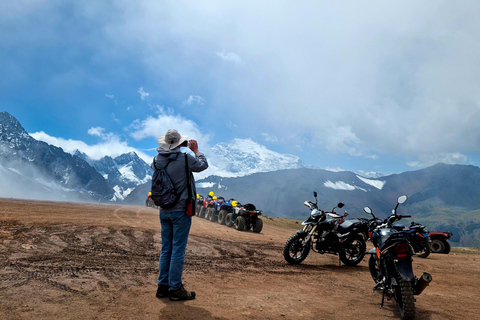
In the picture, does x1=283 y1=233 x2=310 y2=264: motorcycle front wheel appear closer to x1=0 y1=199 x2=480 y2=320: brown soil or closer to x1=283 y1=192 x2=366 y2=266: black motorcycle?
x1=283 y1=192 x2=366 y2=266: black motorcycle

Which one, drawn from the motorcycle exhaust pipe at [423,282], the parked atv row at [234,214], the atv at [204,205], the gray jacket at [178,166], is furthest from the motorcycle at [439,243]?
→ the atv at [204,205]

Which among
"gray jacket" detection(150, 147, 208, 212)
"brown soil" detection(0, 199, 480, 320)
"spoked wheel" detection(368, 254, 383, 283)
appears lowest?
"brown soil" detection(0, 199, 480, 320)

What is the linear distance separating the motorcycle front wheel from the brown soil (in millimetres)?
211

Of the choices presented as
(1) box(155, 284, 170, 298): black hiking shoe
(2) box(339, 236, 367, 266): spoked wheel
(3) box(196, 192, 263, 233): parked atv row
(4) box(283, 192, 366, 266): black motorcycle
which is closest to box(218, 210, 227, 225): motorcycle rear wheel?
(3) box(196, 192, 263, 233): parked atv row

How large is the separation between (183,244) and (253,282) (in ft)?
6.85

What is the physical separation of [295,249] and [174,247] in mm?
4641

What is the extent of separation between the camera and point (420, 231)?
10289mm

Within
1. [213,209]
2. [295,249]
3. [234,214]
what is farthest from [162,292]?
[213,209]

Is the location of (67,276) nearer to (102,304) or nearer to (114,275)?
(114,275)

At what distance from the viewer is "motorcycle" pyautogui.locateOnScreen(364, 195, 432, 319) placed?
412cm

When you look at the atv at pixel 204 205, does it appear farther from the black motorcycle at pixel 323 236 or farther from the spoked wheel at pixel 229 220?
the black motorcycle at pixel 323 236

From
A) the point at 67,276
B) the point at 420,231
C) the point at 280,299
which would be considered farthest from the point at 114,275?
the point at 420,231

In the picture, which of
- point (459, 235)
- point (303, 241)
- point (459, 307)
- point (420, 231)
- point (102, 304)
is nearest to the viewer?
point (102, 304)

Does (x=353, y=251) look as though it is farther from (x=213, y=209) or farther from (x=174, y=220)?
(x=213, y=209)
